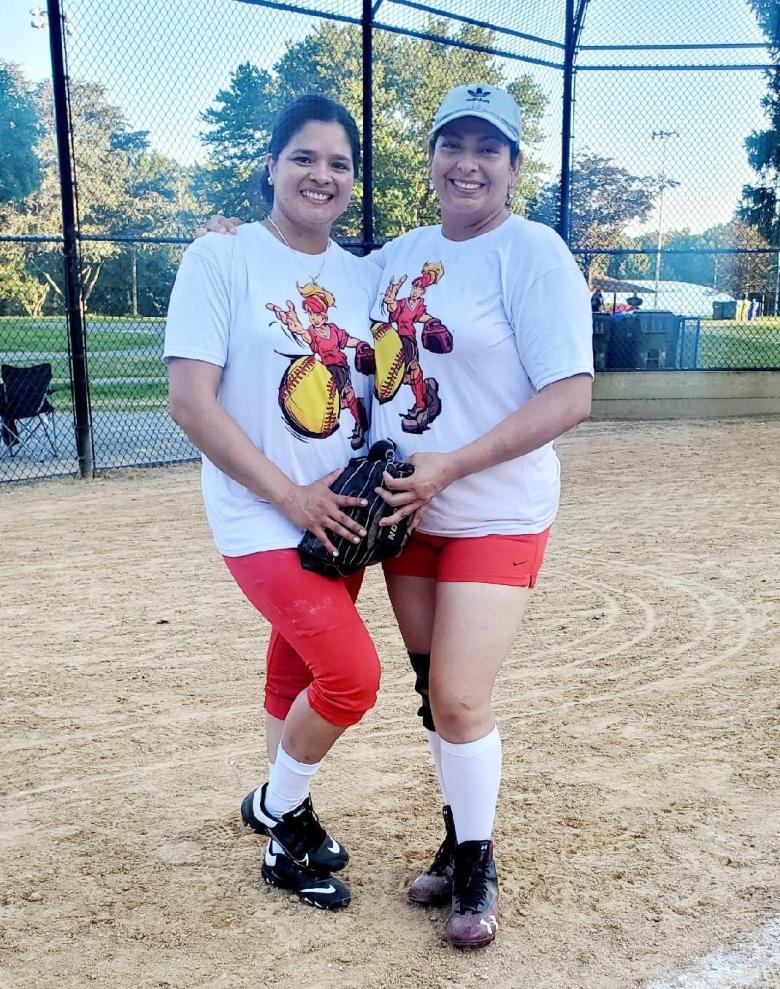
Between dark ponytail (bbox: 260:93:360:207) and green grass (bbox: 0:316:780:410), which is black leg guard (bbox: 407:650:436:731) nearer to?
dark ponytail (bbox: 260:93:360:207)

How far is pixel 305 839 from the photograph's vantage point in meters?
2.74

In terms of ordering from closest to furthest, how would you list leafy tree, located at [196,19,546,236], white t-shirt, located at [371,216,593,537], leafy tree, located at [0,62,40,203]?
white t-shirt, located at [371,216,593,537]
leafy tree, located at [196,19,546,236]
leafy tree, located at [0,62,40,203]

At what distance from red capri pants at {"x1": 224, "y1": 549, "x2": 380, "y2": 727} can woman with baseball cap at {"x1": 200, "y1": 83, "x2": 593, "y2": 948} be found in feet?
0.60

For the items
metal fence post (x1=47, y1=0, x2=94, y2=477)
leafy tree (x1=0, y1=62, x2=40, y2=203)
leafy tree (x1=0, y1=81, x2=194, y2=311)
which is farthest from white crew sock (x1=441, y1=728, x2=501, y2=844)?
leafy tree (x1=0, y1=62, x2=40, y2=203)

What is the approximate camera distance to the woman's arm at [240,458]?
7.81 ft

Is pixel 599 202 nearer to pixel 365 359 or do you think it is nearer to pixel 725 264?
pixel 725 264

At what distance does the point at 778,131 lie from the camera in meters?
14.1

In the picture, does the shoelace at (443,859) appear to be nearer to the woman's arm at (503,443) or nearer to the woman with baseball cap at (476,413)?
the woman with baseball cap at (476,413)

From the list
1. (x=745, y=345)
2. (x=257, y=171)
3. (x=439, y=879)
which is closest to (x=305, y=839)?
(x=439, y=879)

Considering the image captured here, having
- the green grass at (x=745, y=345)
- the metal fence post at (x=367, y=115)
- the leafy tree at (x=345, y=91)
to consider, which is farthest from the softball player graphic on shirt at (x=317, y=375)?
the green grass at (x=745, y=345)

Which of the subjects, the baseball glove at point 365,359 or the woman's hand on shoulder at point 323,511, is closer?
the woman's hand on shoulder at point 323,511

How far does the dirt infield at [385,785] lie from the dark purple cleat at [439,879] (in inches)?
1.6

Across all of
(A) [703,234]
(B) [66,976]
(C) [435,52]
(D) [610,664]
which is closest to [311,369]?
(B) [66,976]

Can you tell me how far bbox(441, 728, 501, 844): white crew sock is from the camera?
2.52m
